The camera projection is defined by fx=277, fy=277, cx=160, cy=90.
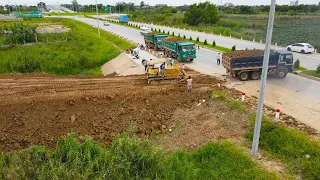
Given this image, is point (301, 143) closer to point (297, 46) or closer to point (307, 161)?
point (307, 161)

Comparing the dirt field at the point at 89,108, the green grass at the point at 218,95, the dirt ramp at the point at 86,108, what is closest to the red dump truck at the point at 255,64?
the dirt field at the point at 89,108

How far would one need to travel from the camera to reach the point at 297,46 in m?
31.2

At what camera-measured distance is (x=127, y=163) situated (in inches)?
383

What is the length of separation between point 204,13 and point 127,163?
198ft

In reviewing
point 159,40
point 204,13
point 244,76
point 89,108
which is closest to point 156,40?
point 159,40

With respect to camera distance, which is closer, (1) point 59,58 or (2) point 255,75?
(2) point 255,75

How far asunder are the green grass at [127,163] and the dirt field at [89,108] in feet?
9.99

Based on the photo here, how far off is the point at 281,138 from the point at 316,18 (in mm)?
58528

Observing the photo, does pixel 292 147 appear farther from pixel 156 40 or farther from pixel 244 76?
pixel 156 40

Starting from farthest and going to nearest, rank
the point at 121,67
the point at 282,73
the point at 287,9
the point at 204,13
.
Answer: the point at 287,9
the point at 204,13
the point at 121,67
the point at 282,73

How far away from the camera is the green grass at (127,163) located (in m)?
9.49

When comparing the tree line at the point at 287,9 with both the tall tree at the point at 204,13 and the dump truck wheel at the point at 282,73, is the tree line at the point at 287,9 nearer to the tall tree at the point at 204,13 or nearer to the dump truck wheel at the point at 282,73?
the tall tree at the point at 204,13

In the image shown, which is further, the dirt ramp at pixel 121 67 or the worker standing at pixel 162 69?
the dirt ramp at pixel 121 67

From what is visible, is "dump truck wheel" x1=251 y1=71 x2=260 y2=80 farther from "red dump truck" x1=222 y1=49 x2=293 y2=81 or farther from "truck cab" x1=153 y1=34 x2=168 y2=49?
"truck cab" x1=153 y1=34 x2=168 y2=49
